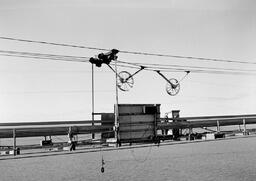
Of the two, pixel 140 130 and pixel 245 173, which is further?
pixel 245 173

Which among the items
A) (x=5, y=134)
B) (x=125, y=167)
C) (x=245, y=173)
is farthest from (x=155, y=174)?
(x=5, y=134)

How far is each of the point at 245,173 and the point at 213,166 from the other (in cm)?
404

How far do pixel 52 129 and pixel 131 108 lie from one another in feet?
34.7

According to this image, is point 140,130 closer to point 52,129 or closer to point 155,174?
point 155,174

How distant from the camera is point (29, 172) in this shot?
26484mm

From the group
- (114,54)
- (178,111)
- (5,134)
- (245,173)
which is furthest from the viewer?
(178,111)

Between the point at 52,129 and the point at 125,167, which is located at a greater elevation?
the point at 52,129

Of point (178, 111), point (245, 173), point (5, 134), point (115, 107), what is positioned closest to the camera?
point (115, 107)

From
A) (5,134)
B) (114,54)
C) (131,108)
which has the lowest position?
(5,134)

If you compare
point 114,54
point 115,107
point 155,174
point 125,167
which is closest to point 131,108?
point 115,107

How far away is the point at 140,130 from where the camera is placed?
802 inches

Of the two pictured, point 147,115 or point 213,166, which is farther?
point 213,166

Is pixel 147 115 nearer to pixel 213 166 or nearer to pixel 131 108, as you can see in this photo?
pixel 131 108

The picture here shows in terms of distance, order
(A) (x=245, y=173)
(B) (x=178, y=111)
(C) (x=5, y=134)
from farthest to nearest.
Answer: (B) (x=178, y=111) < (C) (x=5, y=134) < (A) (x=245, y=173)
